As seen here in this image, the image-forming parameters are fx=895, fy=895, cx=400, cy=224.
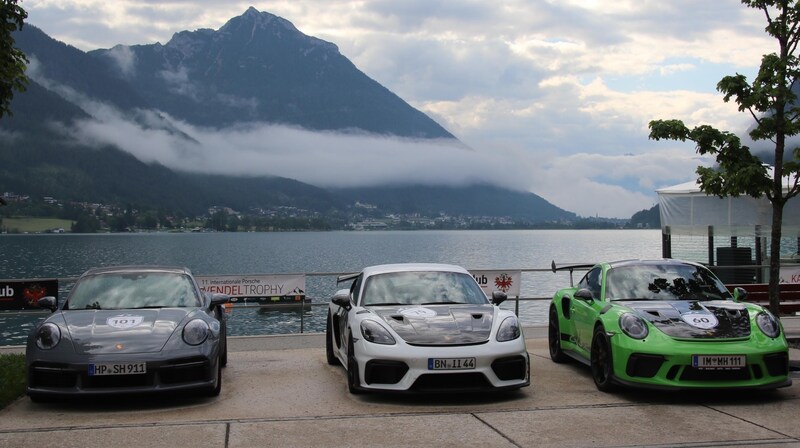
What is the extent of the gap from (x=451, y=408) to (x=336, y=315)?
303 cm

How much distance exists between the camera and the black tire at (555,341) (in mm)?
12094

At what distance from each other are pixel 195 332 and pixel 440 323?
2.57m

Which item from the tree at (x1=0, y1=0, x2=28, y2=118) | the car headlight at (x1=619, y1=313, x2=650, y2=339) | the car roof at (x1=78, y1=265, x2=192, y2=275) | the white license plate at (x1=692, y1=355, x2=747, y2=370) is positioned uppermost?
the tree at (x1=0, y1=0, x2=28, y2=118)

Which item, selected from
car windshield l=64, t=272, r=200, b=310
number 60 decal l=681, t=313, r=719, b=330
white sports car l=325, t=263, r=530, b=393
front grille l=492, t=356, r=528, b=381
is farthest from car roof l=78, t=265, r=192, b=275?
number 60 decal l=681, t=313, r=719, b=330

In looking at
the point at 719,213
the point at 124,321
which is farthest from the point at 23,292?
the point at 719,213

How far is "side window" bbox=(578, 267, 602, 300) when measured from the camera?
10.8m

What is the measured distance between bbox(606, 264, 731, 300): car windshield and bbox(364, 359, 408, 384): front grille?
2900 mm

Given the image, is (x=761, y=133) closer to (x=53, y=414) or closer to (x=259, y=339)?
(x=259, y=339)

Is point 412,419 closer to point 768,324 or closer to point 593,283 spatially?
point 593,283

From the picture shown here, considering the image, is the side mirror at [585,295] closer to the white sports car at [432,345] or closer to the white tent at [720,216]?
the white sports car at [432,345]

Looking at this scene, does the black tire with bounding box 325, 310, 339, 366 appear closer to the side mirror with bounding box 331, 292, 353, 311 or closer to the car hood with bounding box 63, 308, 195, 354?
the side mirror with bounding box 331, 292, 353, 311

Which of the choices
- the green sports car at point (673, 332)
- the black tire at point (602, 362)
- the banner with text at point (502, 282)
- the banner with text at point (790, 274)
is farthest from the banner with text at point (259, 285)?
the banner with text at point (790, 274)

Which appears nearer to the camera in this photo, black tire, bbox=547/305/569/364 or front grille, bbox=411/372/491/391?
front grille, bbox=411/372/491/391

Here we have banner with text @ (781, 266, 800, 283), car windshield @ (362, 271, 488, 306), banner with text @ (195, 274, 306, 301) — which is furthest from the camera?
banner with text @ (781, 266, 800, 283)
